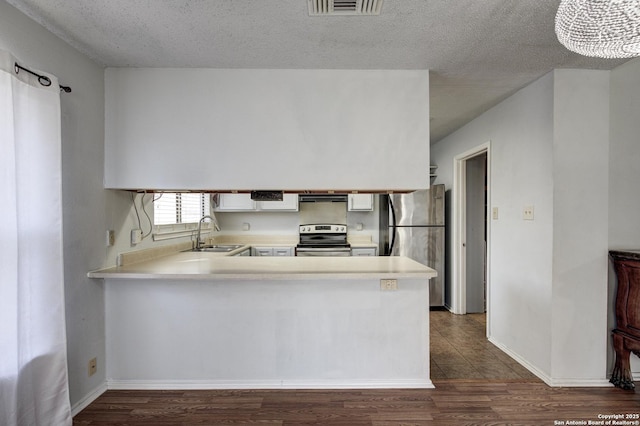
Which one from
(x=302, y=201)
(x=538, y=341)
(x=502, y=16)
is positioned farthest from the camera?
(x=302, y=201)

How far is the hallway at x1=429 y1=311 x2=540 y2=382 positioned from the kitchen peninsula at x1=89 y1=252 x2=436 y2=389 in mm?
450

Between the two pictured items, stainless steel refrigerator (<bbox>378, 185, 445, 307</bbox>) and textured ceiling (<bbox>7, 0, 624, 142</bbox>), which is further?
stainless steel refrigerator (<bbox>378, 185, 445, 307</bbox>)

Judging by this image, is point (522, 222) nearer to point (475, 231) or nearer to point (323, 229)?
point (475, 231)

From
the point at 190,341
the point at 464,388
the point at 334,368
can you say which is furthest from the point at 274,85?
the point at 464,388

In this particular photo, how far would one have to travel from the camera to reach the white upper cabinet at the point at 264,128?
2.51 metres

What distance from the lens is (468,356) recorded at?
3.02m

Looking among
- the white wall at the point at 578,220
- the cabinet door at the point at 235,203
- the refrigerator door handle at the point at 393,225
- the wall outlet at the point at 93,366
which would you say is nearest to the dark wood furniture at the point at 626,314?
the white wall at the point at 578,220

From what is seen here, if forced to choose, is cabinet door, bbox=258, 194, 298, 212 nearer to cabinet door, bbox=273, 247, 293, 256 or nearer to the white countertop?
cabinet door, bbox=273, 247, 293, 256

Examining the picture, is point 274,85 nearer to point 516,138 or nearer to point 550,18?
point 550,18

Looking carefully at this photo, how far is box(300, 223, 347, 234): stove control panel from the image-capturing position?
484cm

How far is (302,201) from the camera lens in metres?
4.90

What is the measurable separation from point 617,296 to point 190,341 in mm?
3292

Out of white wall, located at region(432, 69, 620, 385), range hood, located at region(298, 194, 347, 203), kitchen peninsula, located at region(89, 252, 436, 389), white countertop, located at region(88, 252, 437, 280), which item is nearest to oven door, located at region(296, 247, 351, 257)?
range hood, located at region(298, 194, 347, 203)

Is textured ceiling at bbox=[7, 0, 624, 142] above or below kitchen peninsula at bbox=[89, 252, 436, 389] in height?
above
